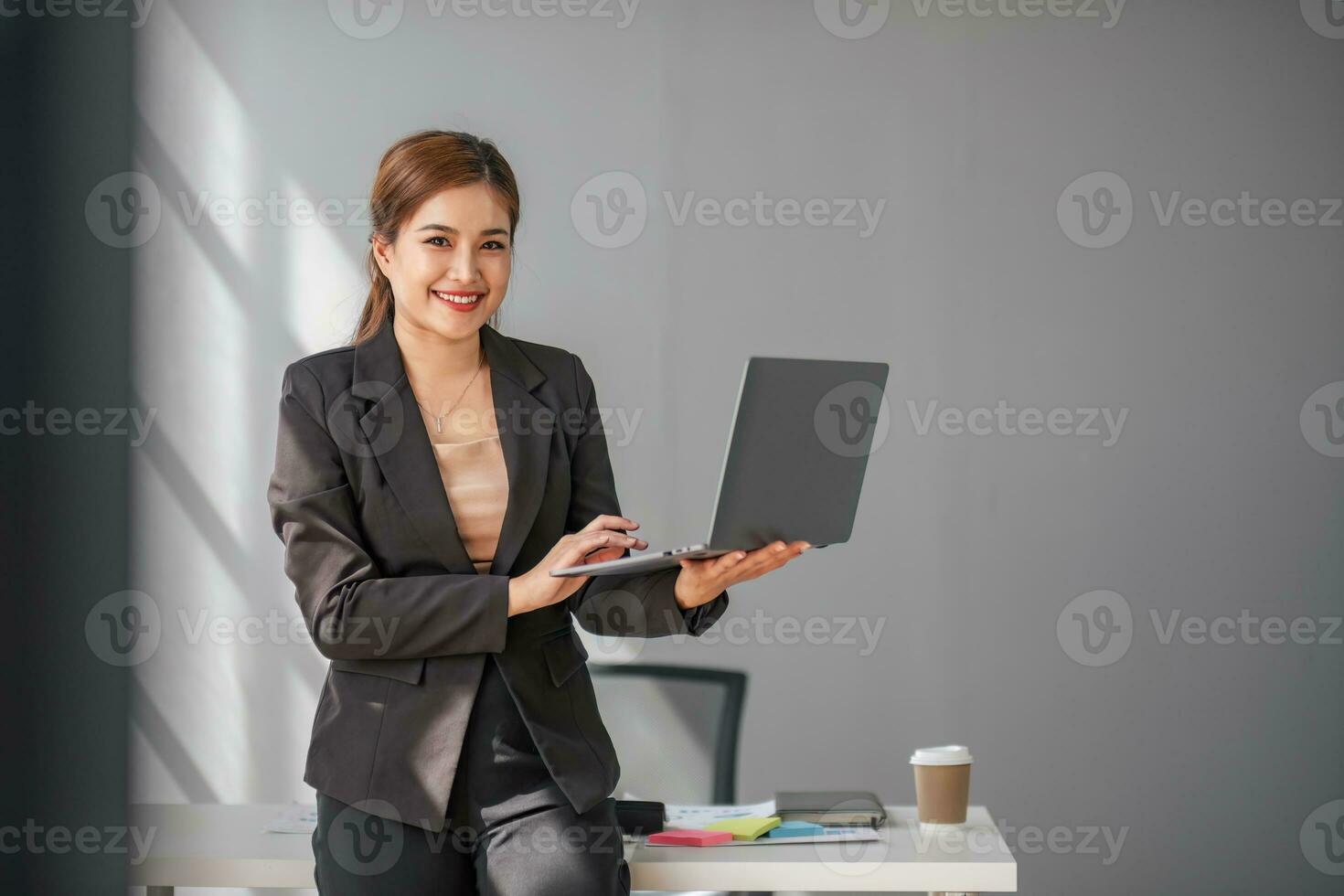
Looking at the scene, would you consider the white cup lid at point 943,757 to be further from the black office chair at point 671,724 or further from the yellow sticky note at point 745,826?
the black office chair at point 671,724

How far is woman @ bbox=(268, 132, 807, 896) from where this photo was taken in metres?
1.57

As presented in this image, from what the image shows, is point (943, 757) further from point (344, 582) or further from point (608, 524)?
point (344, 582)

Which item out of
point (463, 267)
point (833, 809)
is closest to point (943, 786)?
point (833, 809)

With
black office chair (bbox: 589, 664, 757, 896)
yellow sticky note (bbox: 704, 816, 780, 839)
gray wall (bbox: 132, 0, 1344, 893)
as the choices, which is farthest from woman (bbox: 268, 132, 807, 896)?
gray wall (bbox: 132, 0, 1344, 893)

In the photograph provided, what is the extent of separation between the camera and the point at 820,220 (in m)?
3.57

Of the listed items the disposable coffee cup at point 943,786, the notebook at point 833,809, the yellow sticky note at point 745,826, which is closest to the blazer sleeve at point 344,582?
the yellow sticky note at point 745,826

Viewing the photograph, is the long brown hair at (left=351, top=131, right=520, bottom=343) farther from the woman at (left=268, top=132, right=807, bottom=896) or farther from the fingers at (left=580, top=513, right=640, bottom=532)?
the fingers at (left=580, top=513, right=640, bottom=532)

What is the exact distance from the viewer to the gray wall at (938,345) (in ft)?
11.6

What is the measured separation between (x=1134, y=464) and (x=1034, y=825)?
3.44ft

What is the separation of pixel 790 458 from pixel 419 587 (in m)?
0.50

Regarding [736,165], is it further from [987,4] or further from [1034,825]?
[1034,825]

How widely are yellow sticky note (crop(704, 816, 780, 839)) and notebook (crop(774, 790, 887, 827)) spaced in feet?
0.17

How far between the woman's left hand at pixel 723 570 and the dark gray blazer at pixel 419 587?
0.12 ft

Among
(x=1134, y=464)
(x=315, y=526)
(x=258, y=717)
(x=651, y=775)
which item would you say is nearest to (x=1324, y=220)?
(x=1134, y=464)
